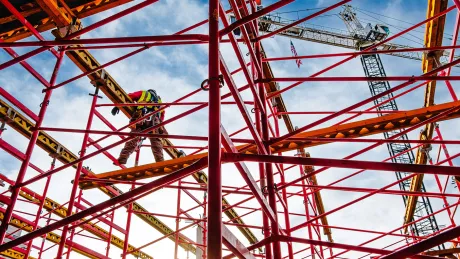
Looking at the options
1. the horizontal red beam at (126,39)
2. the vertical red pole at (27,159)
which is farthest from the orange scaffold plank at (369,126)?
the vertical red pole at (27,159)

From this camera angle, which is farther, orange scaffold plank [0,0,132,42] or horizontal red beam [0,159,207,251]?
orange scaffold plank [0,0,132,42]

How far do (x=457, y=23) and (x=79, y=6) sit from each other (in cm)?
577

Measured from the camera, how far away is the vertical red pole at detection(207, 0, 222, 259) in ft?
7.03

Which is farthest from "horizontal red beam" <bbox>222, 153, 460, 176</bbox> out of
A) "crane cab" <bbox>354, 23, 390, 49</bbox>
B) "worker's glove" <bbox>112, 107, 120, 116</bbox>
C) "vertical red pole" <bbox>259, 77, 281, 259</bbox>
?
"crane cab" <bbox>354, 23, 390, 49</bbox>

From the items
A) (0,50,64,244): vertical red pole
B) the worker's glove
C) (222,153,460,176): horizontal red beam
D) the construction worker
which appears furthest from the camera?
the construction worker

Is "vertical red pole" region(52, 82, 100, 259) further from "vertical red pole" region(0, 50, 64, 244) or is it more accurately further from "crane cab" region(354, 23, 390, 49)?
"crane cab" region(354, 23, 390, 49)

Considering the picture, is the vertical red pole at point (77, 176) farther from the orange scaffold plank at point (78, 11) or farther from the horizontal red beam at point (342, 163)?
the horizontal red beam at point (342, 163)

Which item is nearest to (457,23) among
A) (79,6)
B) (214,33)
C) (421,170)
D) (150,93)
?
(421,170)

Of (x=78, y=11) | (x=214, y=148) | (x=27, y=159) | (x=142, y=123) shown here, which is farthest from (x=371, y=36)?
(x=214, y=148)

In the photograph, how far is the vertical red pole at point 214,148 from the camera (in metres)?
2.14

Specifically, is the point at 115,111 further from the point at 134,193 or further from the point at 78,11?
the point at 134,193

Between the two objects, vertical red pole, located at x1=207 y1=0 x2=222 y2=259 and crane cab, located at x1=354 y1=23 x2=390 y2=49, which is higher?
crane cab, located at x1=354 y1=23 x2=390 y2=49

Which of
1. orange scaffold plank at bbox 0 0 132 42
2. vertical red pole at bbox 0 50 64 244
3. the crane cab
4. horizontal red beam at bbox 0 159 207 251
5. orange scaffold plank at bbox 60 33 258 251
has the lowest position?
horizontal red beam at bbox 0 159 207 251

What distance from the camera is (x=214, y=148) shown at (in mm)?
2471
